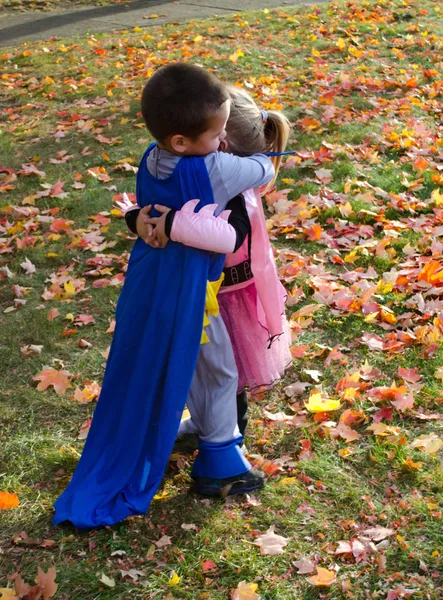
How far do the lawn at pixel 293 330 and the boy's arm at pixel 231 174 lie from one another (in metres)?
1.20

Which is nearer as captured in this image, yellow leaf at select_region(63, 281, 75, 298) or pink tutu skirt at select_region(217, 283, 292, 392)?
pink tutu skirt at select_region(217, 283, 292, 392)

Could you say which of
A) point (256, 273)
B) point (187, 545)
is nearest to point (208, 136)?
point (256, 273)

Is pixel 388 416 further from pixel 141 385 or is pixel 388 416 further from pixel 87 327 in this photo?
pixel 87 327

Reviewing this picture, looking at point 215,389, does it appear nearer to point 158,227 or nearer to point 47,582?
point 158,227

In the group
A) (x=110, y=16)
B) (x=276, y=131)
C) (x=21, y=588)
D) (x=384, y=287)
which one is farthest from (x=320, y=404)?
(x=110, y=16)

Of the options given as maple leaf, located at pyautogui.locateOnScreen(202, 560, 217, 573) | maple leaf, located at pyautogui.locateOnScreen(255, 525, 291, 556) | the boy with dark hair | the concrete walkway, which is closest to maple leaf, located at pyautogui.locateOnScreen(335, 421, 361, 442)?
the boy with dark hair

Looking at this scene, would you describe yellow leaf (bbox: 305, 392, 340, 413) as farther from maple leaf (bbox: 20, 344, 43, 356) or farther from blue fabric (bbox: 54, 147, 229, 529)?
maple leaf (bbox: 20, 344, 43, 356)

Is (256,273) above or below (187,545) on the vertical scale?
above

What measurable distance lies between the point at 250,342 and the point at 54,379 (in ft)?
4.07

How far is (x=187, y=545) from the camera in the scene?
2.72 metres

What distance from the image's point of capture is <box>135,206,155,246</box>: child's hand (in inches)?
101

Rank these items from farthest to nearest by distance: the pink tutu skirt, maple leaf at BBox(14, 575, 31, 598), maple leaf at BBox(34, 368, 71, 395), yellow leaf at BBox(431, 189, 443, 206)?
yellow leaf at BBox(431, 189, 443, 206) < maple leaf at BBox(34, 368, 71, 395) < the pink tutu skirt < maple leaf at BBox(14, 575, 31, 598)

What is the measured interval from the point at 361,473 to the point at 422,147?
12.5 feet

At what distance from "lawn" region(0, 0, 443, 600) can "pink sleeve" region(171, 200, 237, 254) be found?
108 cm
